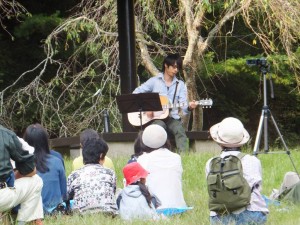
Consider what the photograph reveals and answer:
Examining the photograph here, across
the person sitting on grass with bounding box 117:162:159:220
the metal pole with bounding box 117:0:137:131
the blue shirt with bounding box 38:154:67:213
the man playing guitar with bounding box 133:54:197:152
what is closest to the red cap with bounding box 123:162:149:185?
the person sitting on grass with bounding box 117:162:159:220

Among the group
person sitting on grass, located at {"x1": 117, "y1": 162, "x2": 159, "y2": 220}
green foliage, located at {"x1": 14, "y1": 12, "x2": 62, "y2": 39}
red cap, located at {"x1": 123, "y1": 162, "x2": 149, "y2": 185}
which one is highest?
green foliage, located at {"x1": 14, "y1": 12, "x2": 62, "y2": 39}

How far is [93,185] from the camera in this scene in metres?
7.22

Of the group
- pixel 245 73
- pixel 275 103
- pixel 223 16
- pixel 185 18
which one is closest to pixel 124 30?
pixel 185 18

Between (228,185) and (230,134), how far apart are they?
46 cm

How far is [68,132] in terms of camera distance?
675 inches

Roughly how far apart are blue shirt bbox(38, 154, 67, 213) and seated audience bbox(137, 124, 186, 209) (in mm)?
765

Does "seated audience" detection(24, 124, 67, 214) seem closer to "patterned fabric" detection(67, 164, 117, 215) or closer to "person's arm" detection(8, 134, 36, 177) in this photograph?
"patterned fabric" detection(67, 164, 117, 215)

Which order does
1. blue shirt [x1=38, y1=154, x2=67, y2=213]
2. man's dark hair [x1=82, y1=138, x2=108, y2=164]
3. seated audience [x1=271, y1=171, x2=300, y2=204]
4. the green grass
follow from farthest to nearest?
seated audience [x1=271, y1=171, x2=300, y2=204] < blue shirt [x1=38, y1=154, x2=67, y2=213] < man's dark hair [x1=82, y1=138, x2=108, y2=164] < the green grass

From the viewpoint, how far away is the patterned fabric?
719 cm

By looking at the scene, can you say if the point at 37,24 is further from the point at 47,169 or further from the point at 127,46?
the point at 47,169

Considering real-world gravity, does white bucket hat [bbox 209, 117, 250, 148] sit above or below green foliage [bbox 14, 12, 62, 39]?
below

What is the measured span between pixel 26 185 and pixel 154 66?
37.1 feet

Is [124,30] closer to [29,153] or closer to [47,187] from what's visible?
[47,187]

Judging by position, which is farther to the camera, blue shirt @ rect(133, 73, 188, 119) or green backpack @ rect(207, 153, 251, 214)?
blue shirt @ rect(133, 73, 188, 119)
